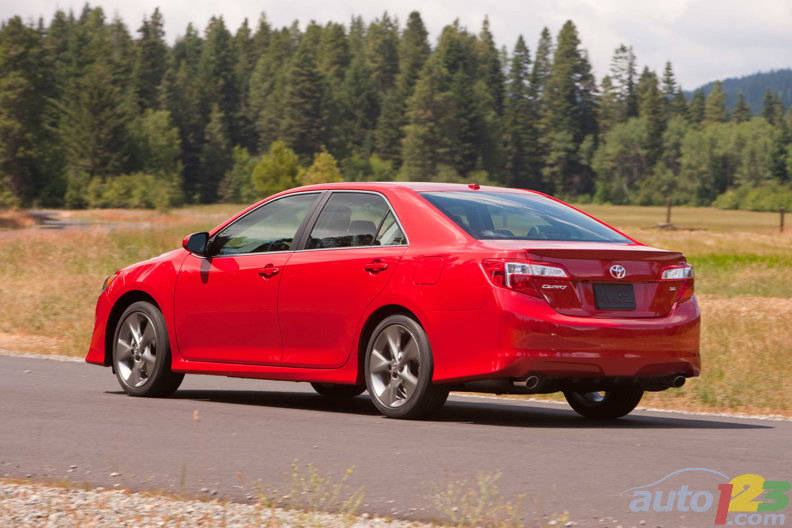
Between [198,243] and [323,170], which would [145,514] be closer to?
[198,243]

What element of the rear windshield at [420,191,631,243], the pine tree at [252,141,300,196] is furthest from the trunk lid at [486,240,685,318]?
the pine tree at [252,141,300,196]

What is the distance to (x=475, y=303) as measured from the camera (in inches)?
318

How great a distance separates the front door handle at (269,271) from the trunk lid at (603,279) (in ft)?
6.29

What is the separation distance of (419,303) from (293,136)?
160m

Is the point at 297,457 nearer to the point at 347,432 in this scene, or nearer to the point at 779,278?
the point at 347,432

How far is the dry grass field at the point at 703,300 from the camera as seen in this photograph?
12.0 m

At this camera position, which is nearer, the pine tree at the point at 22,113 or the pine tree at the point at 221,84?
the pine tree at the point at 22,113

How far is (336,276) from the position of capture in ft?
29.5

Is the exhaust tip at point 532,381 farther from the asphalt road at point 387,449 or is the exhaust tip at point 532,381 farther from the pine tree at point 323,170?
the pine tree at point 323,170

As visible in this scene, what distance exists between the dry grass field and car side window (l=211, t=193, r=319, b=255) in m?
3.97

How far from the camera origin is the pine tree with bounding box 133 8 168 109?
169125mm

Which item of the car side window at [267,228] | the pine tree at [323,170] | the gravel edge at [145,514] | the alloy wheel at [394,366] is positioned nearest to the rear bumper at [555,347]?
the alloy wheel at [394,366]

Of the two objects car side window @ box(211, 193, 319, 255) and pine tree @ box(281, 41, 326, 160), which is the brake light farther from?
pine tree @ box(281, 41, 326, 160)

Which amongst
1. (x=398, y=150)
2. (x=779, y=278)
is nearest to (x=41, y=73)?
(x=398, y=150)
